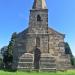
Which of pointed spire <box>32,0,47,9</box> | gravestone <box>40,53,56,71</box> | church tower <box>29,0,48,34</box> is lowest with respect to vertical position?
gravestone <box>40,53,56,71</box>

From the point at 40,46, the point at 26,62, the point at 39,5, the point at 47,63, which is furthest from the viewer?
the point at 39,5

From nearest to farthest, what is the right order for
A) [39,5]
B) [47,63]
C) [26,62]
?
[47,63], [26,62], [39,5]

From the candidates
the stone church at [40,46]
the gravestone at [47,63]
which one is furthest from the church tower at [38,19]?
the gravestone at [47,63]

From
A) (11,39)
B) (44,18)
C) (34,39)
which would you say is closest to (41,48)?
(34,39)

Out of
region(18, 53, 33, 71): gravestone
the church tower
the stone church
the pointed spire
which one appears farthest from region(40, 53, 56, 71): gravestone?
the pointed spire

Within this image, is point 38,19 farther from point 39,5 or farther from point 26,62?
point 26,62

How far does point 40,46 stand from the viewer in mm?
40969

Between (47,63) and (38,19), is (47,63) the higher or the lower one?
the lower one

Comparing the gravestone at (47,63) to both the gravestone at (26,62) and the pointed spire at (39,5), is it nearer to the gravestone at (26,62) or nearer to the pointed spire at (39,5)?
the gravestone at (26,62)

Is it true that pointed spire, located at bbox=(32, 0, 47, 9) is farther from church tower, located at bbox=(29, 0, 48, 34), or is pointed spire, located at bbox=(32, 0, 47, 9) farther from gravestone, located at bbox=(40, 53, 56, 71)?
gravestone, located at bbox=(40, 53, 56, 71)

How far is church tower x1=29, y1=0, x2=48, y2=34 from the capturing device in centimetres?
4188

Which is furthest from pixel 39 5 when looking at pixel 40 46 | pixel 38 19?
pixel 40 46

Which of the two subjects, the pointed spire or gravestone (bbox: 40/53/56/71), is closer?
gravestone (bbox: 40/53/56/71)

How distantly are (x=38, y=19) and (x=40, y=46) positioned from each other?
4750mm
